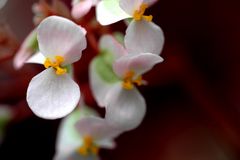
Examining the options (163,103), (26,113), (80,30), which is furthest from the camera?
(163,103)

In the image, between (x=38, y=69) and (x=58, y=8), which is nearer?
(x=58, y=8)

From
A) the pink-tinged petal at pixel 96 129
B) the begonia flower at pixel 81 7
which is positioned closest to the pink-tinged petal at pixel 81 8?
the begonia flower at pixel 81 7

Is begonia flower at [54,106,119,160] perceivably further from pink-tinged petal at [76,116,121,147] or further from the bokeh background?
the bokeh background

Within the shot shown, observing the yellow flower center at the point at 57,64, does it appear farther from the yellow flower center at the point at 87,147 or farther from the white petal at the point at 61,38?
the yellow flower center at the point at 87,147

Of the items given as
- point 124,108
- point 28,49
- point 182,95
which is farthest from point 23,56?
point 182,95

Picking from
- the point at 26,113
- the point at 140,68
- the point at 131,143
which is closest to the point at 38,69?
the point at 26,113

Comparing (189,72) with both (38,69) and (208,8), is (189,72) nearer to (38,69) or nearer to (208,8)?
(208,8)

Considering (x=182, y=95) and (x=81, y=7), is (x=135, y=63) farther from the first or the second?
(x=182, y=95)
